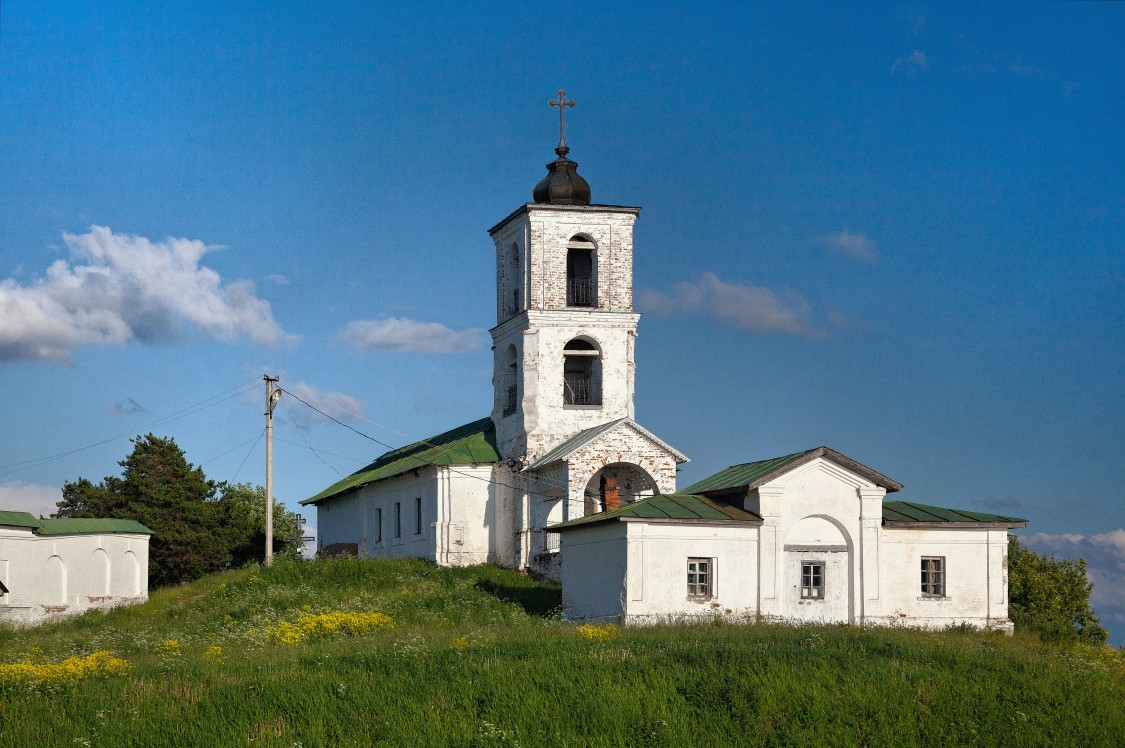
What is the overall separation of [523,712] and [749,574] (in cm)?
1232

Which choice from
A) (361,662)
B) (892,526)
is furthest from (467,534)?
(361,662)

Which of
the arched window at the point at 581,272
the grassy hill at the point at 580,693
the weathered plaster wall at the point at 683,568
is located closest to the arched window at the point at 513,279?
the arched window at the point at 581,272

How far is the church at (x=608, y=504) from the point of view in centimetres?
3375

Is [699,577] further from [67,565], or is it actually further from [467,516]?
[67,565]

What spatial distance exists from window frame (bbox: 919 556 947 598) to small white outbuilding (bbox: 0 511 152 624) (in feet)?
72.0

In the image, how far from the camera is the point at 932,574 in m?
35.3

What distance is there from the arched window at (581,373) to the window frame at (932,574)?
11.8 meters

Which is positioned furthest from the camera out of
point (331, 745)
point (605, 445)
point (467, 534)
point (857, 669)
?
→ point (467, 534)

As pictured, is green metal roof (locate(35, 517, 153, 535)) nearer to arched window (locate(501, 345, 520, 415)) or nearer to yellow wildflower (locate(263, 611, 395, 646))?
arched window (locate(501, 345, 520, 415))

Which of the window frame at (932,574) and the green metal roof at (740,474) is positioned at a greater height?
the green metal roof at (740,474)

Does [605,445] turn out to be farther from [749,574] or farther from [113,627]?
[113,627]

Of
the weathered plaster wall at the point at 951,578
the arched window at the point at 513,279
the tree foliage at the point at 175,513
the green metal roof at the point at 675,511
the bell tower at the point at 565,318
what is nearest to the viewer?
the green metal roof at the point at 675,511

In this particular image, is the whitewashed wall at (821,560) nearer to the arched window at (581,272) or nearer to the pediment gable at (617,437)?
the pediment gable at (617,437)

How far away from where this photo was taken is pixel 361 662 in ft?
82.2
